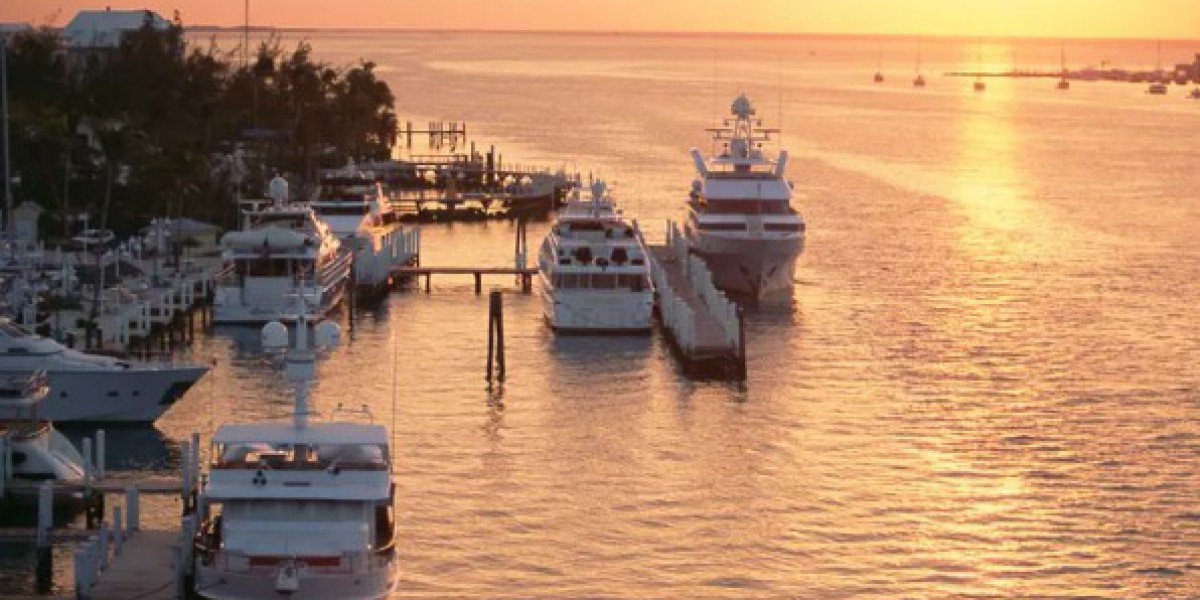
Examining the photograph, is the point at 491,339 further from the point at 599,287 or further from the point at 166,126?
the point at 166,126

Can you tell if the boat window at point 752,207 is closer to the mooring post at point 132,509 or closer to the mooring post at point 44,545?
the mooring post at point 132,509

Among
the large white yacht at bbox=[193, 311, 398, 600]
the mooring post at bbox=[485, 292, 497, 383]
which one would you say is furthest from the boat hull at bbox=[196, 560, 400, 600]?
the mooring post at bbox=[485, 292, 497, 383]

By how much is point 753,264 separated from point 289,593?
3709 cm

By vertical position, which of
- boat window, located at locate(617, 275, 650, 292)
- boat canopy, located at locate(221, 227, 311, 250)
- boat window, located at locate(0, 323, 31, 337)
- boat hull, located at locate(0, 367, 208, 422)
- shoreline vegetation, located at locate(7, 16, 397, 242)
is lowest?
boat hull, located at locate(0, 367, 208, 422)

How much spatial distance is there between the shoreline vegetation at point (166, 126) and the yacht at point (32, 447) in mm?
25376

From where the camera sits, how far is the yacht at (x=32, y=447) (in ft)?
121

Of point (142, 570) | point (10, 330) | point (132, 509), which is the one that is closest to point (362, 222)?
point (10, 330)

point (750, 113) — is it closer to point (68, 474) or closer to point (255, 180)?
point (255, 180)

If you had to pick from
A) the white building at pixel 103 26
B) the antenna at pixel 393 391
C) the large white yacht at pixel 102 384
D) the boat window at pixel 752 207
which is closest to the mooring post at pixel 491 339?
the antenna at pixel 393 391

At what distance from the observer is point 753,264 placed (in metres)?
65.5

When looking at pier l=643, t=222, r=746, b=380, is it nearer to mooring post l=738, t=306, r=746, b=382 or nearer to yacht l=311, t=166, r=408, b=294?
mooring post l=738, t=306, r=746, b=382

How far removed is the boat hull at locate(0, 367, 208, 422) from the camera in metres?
43.5

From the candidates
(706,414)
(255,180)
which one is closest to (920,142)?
(255,180)

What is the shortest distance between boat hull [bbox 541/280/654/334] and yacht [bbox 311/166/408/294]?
28.2ft
